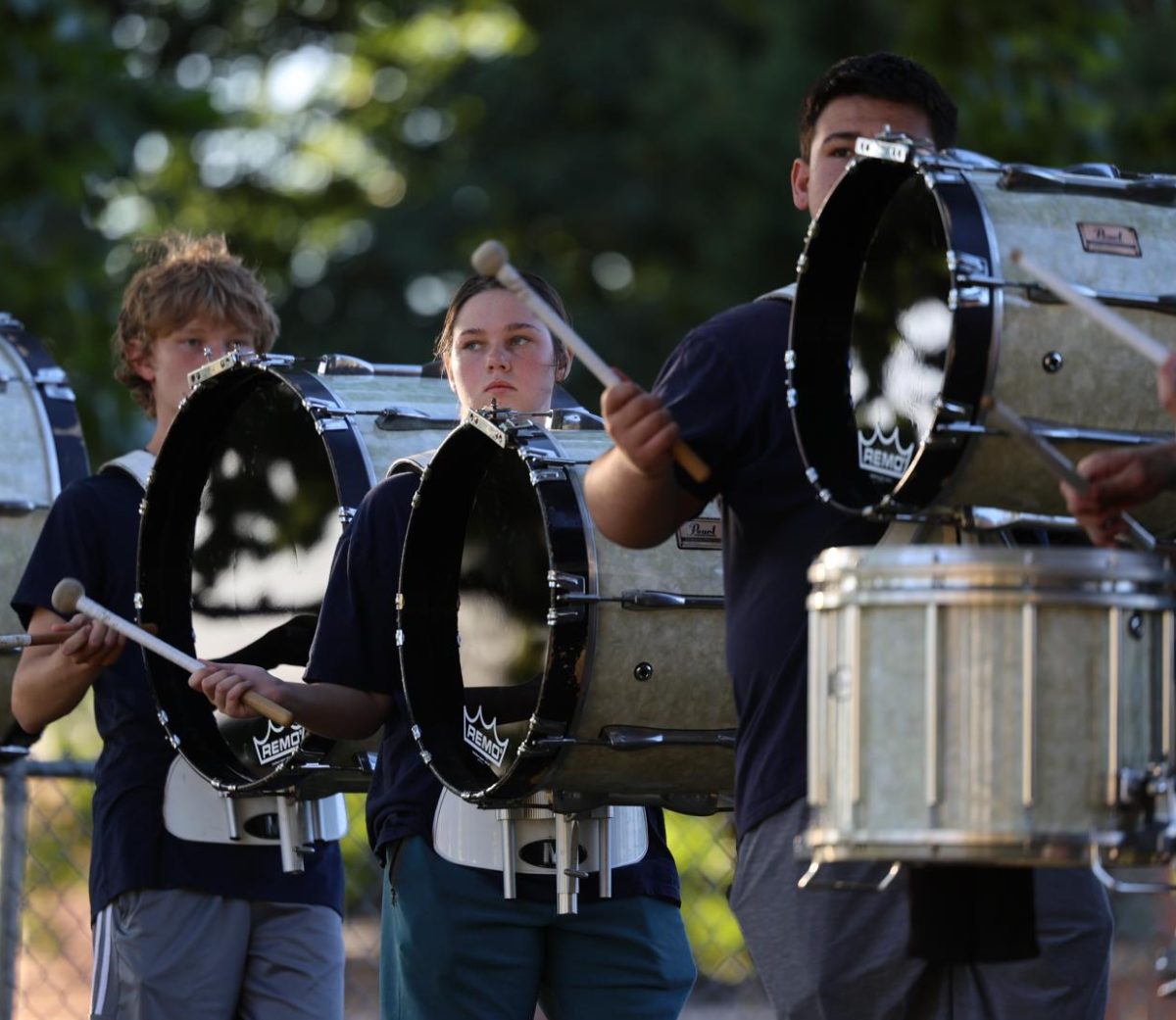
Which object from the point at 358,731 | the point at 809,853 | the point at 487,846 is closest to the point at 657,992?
the point at 487,846

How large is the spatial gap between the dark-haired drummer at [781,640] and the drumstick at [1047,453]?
368 mm

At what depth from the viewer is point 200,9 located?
19062 millimetres

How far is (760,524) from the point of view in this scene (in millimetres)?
3475

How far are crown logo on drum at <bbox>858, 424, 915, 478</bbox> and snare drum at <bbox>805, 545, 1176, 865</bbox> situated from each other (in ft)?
1.25

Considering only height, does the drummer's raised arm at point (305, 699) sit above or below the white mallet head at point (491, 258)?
below

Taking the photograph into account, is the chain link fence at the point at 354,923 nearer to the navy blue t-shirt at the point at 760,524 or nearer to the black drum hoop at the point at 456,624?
the black drum hoop at the point at 456,624

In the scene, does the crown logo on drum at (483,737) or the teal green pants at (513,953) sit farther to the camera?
the teal green pants at (513,953)

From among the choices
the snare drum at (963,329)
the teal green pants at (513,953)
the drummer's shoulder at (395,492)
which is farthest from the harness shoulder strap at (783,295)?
the teal green pants at (513,953)

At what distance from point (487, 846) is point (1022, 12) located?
6.79 meters

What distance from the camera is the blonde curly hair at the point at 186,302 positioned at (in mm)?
5242

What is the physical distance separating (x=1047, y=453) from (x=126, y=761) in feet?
8.42

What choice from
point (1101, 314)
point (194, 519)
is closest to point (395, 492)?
point (194, 519)

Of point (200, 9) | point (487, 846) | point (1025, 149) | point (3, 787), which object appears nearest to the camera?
point (487, 846)

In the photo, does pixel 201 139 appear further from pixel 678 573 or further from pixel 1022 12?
pixel 678 573
